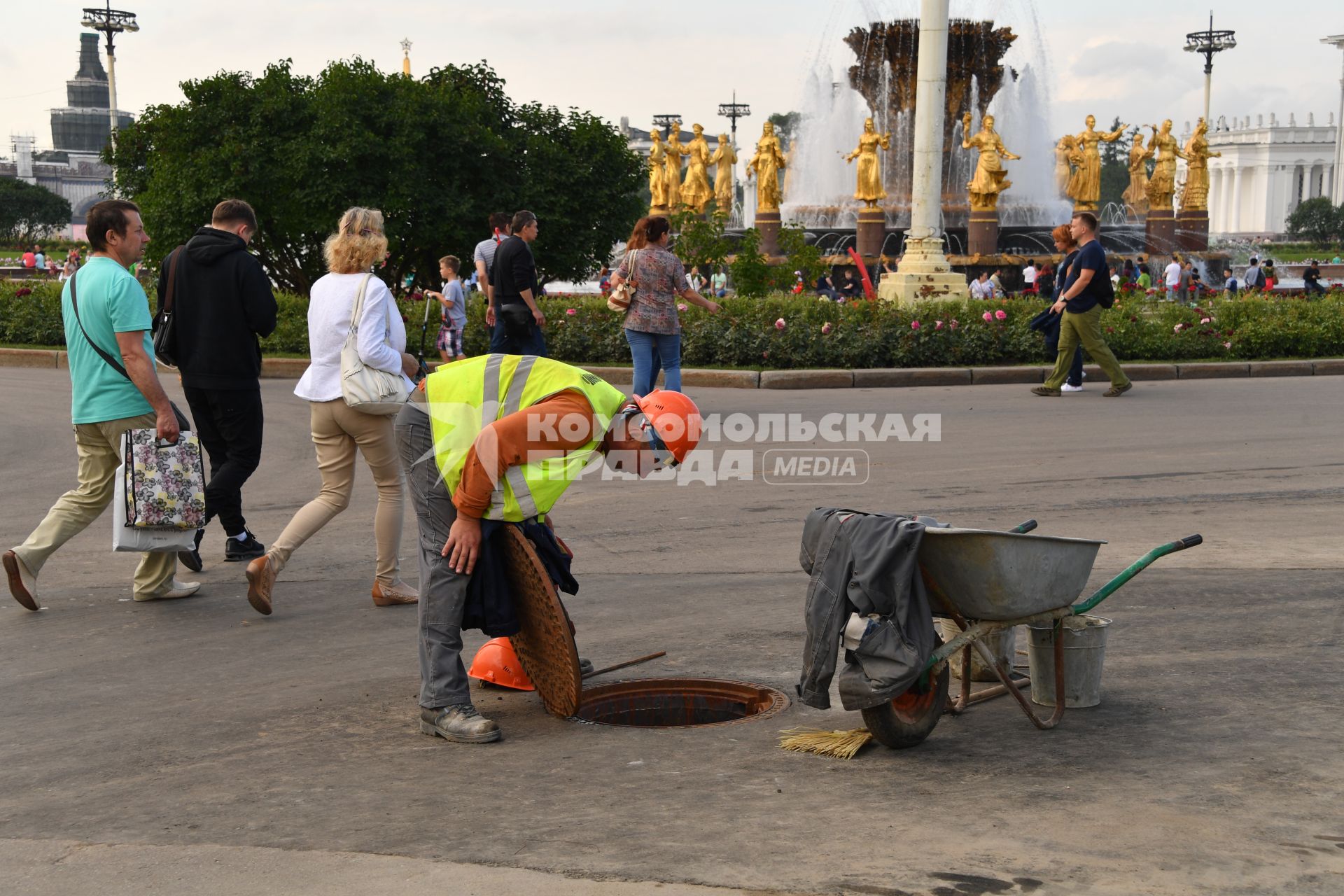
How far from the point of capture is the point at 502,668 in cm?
528

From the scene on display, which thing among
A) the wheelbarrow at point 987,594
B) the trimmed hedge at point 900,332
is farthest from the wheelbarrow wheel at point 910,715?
the trimmed hedge at point 900,332

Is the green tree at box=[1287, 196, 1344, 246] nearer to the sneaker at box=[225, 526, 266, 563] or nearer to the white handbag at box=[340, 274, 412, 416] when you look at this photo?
the sneaker at box=[225, 526, 266, 563]

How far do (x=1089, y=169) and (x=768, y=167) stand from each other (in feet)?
32.8

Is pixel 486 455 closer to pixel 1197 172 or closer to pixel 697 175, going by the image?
pixel 697 175

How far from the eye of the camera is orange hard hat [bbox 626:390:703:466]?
400 cm

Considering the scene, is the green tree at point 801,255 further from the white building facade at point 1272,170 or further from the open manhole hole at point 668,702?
the white building facade at point 1272,170

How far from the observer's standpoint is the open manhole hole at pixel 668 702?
521cm

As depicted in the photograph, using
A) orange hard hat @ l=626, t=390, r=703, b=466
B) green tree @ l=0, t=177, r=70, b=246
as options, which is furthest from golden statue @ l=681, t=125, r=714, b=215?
green tree @ l=0, t=177, r=70, b=246

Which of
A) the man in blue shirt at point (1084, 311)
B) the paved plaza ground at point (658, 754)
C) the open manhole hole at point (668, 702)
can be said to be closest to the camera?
the paved plaza ground at point (658, 754)

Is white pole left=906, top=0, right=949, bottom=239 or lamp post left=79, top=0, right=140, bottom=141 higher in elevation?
lamp post left=79, top=0, right=140, bottom=141

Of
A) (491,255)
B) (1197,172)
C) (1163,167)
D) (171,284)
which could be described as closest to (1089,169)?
(1163,167)

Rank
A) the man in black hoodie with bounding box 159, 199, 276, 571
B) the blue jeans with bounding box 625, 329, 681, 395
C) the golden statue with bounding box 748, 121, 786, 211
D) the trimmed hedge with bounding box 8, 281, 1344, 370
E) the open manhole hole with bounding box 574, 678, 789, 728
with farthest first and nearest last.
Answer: the golden statue with bounding box 748, 121, 786, 211
the trimmed hedge with bounding box 8, 281, 1344, 370
the blue jeans with bounding box 625, 329, 681, 395
the man in black hoodie with bounding box 159, 199, 276, 571
the open manhole hole with bounding box 574, 678, 789, 728

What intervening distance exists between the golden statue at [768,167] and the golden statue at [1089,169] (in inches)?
359

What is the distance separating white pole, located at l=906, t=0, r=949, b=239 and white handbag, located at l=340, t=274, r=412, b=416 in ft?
54.5
